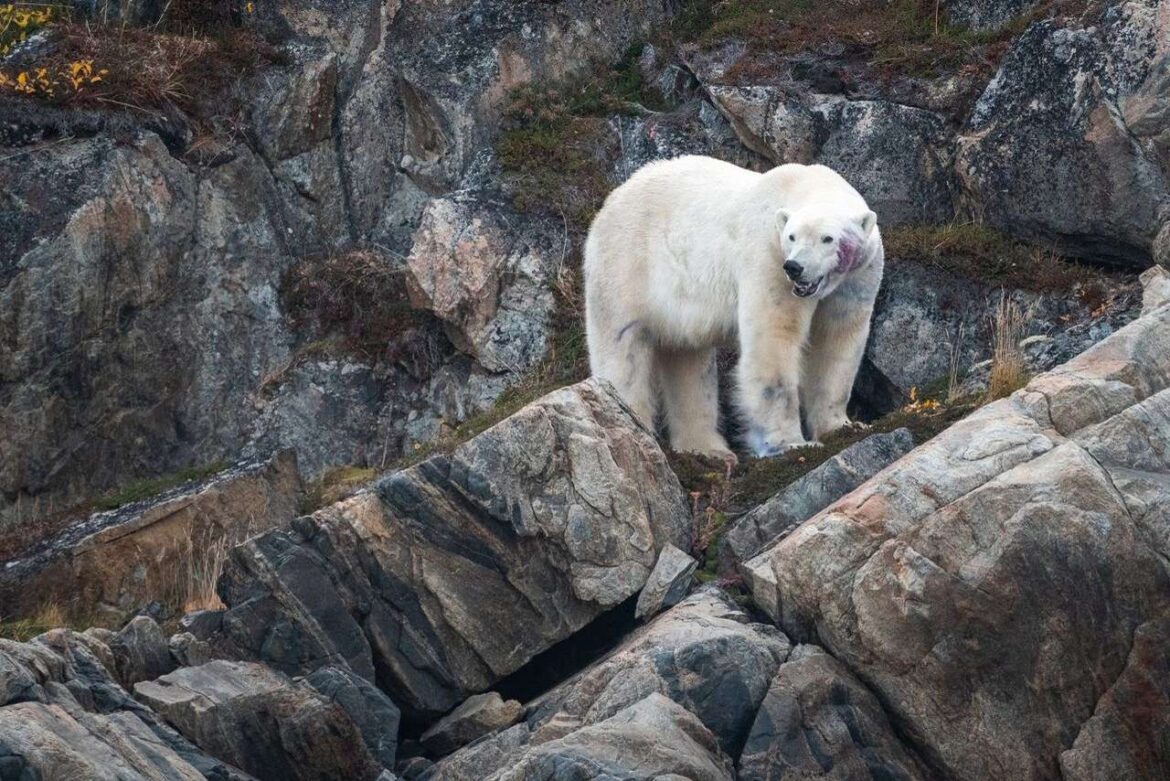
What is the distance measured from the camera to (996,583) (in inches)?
309

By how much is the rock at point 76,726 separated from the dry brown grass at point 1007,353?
5298mm

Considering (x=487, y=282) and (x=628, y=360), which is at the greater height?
(x=487, y=282)

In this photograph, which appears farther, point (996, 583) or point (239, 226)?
point (239, 226)

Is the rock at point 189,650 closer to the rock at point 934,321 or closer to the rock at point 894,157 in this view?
the rock at point 934,321

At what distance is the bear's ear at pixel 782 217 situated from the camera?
1171 centimetres

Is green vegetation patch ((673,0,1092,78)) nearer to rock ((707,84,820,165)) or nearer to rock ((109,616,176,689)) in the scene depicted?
rock ((707,84,820,165))

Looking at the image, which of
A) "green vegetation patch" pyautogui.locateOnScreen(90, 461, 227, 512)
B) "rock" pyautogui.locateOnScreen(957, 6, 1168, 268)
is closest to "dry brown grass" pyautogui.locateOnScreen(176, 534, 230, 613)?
"green vegetation patch" pyautogui.locateOnScreen(90, 461, 227, 512)

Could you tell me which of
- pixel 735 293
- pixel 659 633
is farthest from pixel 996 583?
pixel 735 293

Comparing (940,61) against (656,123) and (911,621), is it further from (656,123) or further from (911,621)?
(911,621)

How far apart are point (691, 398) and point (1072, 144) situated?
3986mm

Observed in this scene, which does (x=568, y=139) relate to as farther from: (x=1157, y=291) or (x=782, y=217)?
(x=1157, y=291)

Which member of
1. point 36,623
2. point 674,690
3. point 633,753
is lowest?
point 36,623

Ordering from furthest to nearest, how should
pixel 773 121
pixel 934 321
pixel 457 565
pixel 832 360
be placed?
pixel 773 121, pixel 934 321, pixel 832 360, pixel 457 565

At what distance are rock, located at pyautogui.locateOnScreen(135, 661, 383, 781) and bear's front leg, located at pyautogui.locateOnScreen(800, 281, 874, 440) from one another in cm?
490
